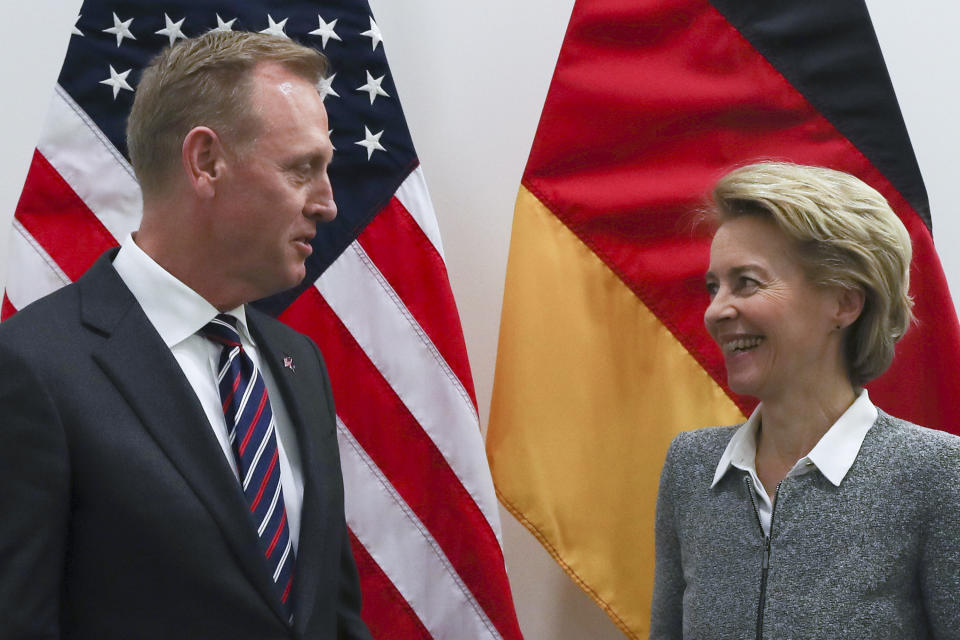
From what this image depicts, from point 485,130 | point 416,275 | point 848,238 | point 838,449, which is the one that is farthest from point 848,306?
point 485,130

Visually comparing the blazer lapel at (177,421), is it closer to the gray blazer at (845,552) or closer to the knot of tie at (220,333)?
the knot of tie at (220,333)

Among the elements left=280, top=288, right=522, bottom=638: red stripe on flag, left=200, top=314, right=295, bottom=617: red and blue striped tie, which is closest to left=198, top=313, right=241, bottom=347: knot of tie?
left=200, top=314, right=295, bottom=617: red and blue striped tie

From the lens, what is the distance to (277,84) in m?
1.43

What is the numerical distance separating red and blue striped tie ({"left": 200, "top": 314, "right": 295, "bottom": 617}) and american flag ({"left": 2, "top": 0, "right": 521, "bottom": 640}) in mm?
649

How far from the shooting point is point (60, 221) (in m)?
1.91

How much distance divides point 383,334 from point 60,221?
2.07 ft

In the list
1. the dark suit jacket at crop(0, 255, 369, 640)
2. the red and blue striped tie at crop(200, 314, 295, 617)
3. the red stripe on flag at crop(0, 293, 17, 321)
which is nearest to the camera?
the dark suit jacket at crop(0, 255, 369, 640)

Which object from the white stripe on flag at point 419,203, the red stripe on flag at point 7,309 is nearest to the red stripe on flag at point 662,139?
the white stripe on flag at point 419,203

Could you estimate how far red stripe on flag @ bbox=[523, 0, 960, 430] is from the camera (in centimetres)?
203

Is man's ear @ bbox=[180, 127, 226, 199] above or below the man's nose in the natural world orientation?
above

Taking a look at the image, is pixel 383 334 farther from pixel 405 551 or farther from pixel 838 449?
pixel 838 449

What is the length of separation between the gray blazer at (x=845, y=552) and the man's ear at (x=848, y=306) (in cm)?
15

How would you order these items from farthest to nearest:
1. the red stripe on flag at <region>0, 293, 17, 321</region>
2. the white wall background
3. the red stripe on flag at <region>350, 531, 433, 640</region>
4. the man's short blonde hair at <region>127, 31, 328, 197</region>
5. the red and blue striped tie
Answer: the white wall background < the red stripe on flag at <region>350, 531, 433, 640</region> < the red stripe on flag at <region>0, 293, 17, 321</region> < the man's short blonde hair at <region>127, 31, 328, 197</region> < the red and blue striped tie

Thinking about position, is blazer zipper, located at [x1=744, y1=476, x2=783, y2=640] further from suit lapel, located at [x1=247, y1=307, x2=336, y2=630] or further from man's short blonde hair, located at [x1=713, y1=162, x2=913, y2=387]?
suit lapel, located at [x1=247, y1=307, x2=336, y2=630]
